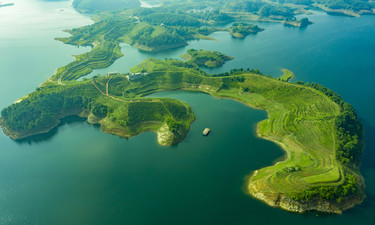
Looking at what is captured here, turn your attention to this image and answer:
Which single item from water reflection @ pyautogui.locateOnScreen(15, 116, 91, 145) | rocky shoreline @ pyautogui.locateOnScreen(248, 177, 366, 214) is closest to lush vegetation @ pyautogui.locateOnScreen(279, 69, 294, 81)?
rocky shoreline @ pyautogui.locateOnScreen(248, 177, 366, 214)

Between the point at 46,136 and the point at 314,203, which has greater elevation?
the point at 314,203

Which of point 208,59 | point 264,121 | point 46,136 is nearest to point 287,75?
point 208,59

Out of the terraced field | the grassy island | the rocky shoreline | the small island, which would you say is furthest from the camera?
the small island

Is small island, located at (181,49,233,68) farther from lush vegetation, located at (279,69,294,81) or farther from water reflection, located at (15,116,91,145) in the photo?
water reflection, located at (15,116,91,145)

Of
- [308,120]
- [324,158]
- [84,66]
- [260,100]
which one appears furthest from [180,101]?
[84,66]

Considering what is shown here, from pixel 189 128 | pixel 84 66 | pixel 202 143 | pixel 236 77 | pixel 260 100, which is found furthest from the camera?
pixel 84 66

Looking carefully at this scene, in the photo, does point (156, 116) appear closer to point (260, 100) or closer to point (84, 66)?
point (260, 100)

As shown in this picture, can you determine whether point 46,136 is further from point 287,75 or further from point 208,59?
point 287,75

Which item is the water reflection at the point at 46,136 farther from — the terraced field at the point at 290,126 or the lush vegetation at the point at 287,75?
the lush vegetation at the point at 287,75
